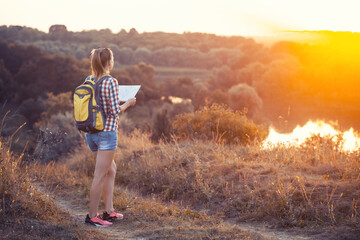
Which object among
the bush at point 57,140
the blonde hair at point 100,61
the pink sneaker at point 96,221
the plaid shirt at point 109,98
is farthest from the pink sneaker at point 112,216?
the bush at point 57,140

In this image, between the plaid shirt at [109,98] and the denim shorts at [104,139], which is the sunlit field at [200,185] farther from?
the plaid shirt at [109,98]

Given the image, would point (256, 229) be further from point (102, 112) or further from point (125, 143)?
point (125, 143)

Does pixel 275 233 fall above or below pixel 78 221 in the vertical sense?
above

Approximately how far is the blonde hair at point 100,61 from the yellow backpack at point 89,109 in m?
0.19

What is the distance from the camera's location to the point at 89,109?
4660 mm

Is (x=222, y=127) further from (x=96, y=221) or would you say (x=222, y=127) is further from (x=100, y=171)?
(x=100, y=171)

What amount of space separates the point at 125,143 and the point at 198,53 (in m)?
56.7

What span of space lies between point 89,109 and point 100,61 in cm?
60

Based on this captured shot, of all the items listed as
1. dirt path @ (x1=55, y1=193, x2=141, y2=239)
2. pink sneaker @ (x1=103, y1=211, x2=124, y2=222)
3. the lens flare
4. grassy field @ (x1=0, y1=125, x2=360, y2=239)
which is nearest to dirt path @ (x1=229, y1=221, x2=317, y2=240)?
grassy field @ (x1=0, y1=125, x2=360, y2=239)

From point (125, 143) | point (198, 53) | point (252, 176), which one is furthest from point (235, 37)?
point (252, 176)

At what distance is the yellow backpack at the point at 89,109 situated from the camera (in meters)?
4.66

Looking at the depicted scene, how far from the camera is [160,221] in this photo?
5484 millimetres

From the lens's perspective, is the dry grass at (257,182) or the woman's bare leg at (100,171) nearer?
the woman's bare leg at (100,171)

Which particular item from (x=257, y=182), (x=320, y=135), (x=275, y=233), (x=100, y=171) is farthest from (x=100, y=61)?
(x=320, y=135)
